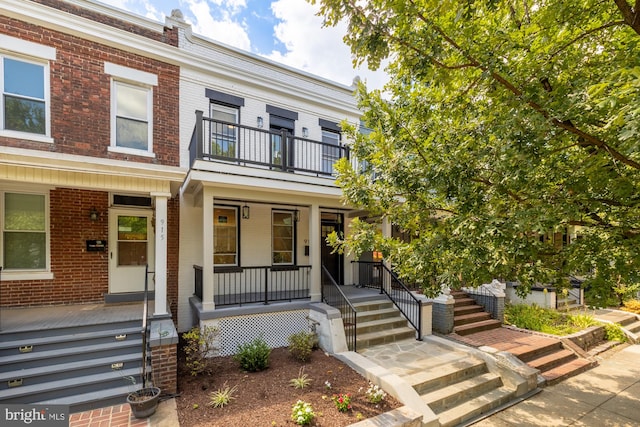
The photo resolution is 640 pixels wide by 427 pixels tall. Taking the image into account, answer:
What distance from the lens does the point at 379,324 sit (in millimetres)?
7129

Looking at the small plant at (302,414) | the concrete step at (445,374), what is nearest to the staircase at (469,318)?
the concrete step at (445,374)

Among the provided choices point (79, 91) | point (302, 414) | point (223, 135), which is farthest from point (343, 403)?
point (79, 91)

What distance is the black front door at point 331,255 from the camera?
10.3 metres

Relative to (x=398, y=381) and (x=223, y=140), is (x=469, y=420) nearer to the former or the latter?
(x=398, y=381)

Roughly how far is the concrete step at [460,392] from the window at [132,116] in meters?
7.98

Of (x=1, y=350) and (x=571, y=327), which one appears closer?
(x=1, y=350)

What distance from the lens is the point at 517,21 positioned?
12.3ft

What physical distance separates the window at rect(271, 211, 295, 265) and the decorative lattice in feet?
8.27

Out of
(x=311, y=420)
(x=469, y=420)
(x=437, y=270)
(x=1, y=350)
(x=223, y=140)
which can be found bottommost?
(x=469, y=420)

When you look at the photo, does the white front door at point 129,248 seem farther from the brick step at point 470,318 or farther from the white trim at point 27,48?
the brick step at point 470,318

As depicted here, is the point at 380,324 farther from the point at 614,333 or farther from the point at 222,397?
the point at 614,333

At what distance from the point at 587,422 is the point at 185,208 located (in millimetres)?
9007

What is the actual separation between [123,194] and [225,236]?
2.67m

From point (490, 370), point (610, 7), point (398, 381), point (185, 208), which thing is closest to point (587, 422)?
point (490, 370)
